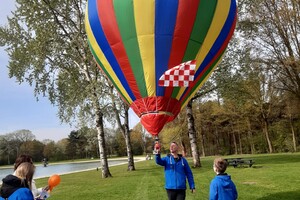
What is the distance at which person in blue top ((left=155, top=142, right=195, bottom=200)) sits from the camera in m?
6.48

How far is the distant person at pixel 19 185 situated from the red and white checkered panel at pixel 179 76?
13.6 ft

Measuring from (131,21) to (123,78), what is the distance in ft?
4.53

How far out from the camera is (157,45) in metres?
7.78

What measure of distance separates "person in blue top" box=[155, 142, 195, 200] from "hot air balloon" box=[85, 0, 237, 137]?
1.15 meters

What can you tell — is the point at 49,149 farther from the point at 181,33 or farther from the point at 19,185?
the point at 19,185

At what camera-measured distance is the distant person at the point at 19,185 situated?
363 centimetres

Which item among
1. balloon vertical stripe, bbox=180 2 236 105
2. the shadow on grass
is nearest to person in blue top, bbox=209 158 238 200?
balloon vertical stripe, bbox=180 2 236 105

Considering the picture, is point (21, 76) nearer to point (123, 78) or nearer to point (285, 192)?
point (123, 78)

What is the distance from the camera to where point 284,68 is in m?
22.4

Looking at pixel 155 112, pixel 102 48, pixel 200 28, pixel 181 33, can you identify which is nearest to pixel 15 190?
pixel 155 112

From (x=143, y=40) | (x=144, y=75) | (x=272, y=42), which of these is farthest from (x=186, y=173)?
(x=272, y=42)

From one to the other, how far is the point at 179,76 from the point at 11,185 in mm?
4508

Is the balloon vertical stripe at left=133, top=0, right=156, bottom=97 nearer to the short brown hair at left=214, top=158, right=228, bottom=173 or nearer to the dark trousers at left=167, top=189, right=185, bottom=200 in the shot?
the dark trousers at left=167, top=189, right=185, bottom=200

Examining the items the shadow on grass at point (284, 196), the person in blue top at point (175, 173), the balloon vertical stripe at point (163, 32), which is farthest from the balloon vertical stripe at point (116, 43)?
the shadow on grass at point (284, 196)
